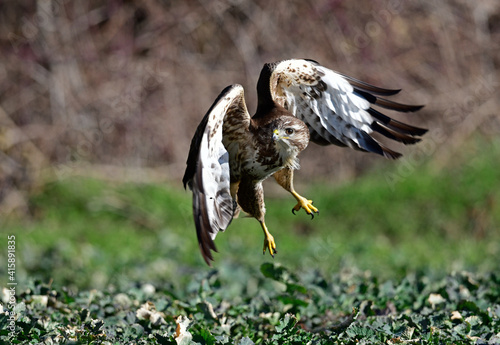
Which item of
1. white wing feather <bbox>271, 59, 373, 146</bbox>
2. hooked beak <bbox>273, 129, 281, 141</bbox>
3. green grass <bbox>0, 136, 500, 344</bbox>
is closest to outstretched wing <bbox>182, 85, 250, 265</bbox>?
hooked beak <bbox>273, 129, 281, 141</bbox>

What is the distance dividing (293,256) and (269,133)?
3332 mm

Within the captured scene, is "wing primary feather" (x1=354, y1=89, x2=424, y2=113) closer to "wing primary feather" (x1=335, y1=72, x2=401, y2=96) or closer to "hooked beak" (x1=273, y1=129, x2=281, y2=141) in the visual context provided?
"wing primary feather" (x1=335, y1=72, x2=401, y2=96)

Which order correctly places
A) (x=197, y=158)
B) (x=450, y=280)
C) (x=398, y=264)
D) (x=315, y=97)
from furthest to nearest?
1. (x=398, y=264)
2. (x=450, y=280)
3. (x=315, y=97)
4. (x=197, y=158)

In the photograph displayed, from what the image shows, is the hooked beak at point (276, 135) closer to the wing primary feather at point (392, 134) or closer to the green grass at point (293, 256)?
the green grass at point (293, 256)

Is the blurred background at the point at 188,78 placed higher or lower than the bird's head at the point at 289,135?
lower

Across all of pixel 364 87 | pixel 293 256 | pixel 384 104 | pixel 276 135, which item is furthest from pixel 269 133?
pixel 293 256

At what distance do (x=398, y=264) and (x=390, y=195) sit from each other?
2377mm

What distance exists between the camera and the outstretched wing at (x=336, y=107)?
11.5 ft

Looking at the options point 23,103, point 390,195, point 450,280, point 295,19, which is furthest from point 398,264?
point 23,103

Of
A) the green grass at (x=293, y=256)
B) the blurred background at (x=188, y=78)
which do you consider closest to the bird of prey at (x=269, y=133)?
the green grass at (x=293, y=256)

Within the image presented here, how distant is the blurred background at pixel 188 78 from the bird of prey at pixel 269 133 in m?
4.19

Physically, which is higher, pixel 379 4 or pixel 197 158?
pixel 197 158

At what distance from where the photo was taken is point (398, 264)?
5.90 meters

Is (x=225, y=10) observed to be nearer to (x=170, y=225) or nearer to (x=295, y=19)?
(x=295, y=19)
